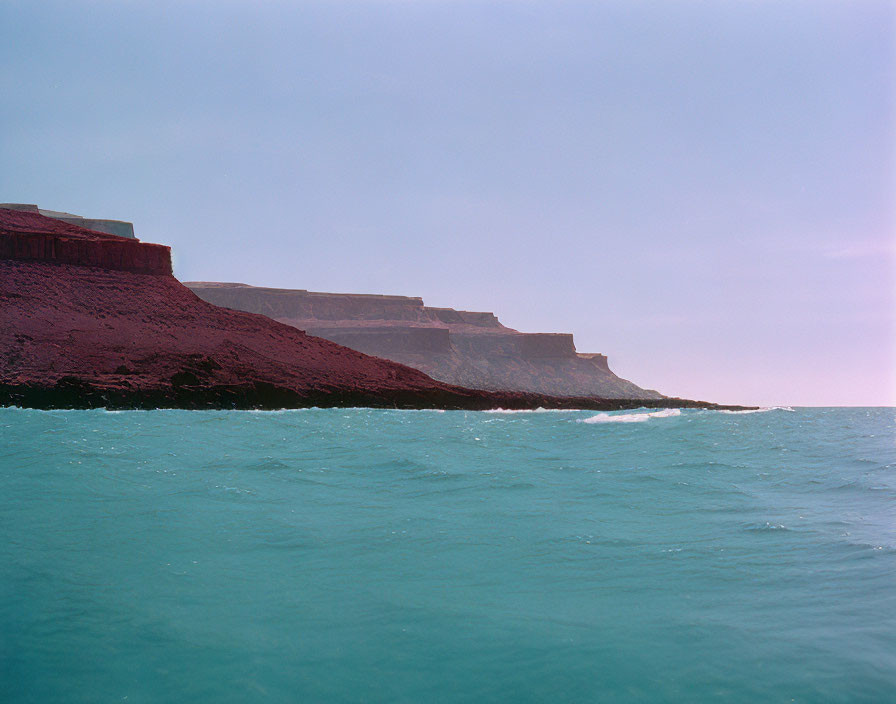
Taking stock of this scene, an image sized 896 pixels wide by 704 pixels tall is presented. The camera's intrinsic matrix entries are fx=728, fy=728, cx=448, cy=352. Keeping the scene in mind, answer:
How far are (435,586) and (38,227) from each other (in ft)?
182

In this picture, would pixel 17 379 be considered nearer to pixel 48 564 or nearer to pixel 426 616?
pixel 48 564

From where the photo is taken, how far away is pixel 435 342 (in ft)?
451

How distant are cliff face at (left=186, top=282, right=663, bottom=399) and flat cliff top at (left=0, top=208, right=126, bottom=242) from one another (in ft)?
252

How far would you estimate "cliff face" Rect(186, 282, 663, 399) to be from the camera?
13475 cm

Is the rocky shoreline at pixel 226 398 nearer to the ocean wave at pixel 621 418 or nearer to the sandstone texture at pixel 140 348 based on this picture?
the sandstone texture at pixel 140 348

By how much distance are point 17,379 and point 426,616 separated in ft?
108

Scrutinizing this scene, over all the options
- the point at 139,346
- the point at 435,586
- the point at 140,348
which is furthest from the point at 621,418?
the point at 435,586

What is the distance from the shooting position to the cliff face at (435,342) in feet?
442

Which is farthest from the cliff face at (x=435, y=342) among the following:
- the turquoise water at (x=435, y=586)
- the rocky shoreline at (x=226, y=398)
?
the turquoise water at (x=435, y=586)

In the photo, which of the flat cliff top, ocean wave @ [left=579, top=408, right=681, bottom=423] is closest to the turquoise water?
ocean wave @ [left=579, top=408, right=681, bottom=423]

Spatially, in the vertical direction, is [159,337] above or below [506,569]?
above

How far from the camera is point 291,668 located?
500cm

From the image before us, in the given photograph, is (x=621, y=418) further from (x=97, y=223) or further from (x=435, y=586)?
(x=97, y=223)

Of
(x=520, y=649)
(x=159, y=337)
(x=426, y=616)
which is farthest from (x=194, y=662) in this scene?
(x=159, y=337)
